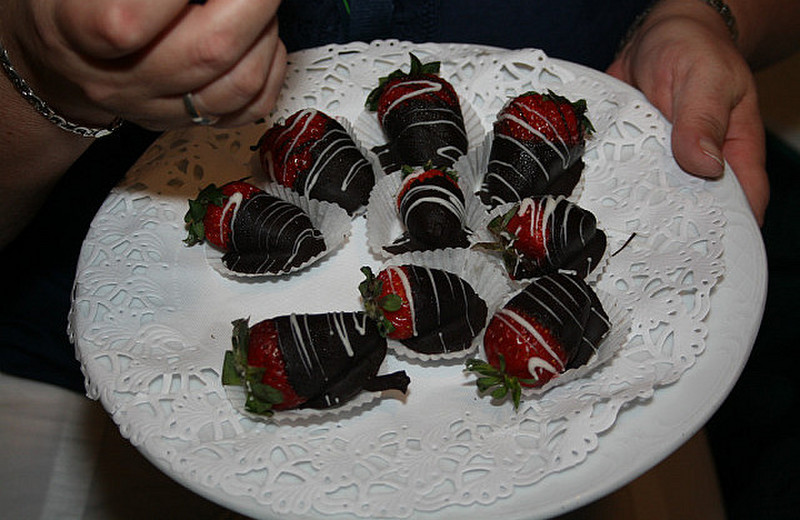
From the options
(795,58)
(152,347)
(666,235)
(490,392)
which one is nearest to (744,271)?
(666,235)

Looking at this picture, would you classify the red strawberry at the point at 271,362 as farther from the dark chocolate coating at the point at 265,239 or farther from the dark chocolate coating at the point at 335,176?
the dark chocolate coating at the point at 335,176

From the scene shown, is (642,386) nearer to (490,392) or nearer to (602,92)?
(490,392)

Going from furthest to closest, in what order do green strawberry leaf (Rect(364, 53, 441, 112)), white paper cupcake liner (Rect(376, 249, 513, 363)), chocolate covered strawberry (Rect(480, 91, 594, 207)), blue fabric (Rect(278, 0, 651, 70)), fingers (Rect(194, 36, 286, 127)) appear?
blue fabric (Rect(278, 0, 651, 70)), green strawberry leaf (Rect(364, 53, 441, 112)), chocolate covered strawberry (Rect(480, 91, 594, 207)), white paper cupcake liner (Rect(376, 249, 513, 363)), fingers (Rect(194, 36, 286, 127))

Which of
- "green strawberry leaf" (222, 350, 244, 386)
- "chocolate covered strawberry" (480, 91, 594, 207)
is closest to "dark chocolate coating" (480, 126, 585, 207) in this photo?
"chocolate covered strawberry" (480, 91, 594, 207)

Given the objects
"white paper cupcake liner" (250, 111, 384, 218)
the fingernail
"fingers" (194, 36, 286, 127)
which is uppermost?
"fingers" (194, 36, 286, 127)

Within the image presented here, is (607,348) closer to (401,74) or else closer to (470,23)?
(401,74)

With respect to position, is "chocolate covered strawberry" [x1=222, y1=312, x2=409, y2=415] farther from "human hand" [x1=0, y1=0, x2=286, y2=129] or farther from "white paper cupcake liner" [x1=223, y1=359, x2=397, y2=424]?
"human hand" [x1=0, y1=0, x2=286, y2=129]
